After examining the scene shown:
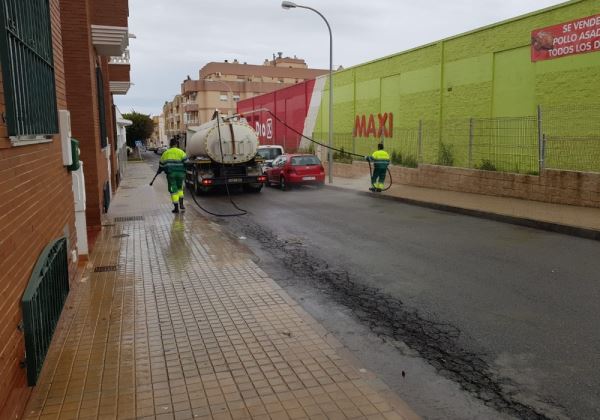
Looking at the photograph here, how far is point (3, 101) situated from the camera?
12.0 ft

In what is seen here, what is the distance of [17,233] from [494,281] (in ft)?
18.4

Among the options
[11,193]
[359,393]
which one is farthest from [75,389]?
[359,393]

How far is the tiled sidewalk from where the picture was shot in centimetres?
370

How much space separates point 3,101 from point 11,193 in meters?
0.65

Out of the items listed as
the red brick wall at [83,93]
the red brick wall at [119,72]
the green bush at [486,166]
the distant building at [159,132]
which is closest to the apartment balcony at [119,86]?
the red brick wall at [119,72]

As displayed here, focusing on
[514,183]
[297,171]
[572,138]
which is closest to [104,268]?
[514,183]

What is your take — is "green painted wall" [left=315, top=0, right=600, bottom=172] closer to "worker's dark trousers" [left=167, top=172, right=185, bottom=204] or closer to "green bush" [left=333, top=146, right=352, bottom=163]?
"green bush" [left=333, top=146, right=352, bottom=163]

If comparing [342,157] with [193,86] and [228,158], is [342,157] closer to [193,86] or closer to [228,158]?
[228,158]

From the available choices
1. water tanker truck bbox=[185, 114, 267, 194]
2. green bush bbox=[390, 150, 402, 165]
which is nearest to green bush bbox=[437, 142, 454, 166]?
green bush bbox=[390, 150, 402, 165]

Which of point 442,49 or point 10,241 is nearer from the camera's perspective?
point 10,241

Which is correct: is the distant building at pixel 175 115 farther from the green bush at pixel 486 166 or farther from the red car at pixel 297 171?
the green bush at pixel 486 166

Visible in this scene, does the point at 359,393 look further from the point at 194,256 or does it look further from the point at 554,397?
the point at 194,256

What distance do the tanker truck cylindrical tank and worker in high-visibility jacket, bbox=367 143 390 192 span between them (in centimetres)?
464

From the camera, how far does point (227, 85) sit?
8094cm
